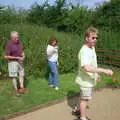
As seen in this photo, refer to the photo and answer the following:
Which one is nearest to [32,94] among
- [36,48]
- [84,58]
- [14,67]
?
[14,67]

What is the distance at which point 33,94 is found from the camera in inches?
374

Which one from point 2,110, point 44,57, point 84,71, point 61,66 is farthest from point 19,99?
point 61,66

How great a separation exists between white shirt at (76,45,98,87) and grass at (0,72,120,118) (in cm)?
183

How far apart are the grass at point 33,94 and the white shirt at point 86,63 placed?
6.00 feet

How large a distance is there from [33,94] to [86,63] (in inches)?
130

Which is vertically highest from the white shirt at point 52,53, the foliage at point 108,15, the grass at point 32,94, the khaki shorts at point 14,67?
the foliage at point 108,15

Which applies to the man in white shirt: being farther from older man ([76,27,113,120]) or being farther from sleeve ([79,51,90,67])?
sleeve ([79,51,90,67])

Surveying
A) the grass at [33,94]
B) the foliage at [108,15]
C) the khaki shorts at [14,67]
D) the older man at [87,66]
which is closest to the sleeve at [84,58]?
the older man at [87,66]

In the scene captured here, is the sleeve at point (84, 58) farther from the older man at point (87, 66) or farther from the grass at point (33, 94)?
the grass at point (33, 94)

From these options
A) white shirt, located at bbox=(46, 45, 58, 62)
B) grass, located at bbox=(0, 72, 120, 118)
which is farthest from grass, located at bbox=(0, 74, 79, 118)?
white shirt, located at bbox=(46, 45, 58, 62)

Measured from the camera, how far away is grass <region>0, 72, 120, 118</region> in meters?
8.25

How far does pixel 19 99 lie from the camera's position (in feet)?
29.2

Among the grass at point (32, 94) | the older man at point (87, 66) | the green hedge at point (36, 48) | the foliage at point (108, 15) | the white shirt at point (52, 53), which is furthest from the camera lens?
the foliage at point (108, 15)

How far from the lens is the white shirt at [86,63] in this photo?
657 cm
